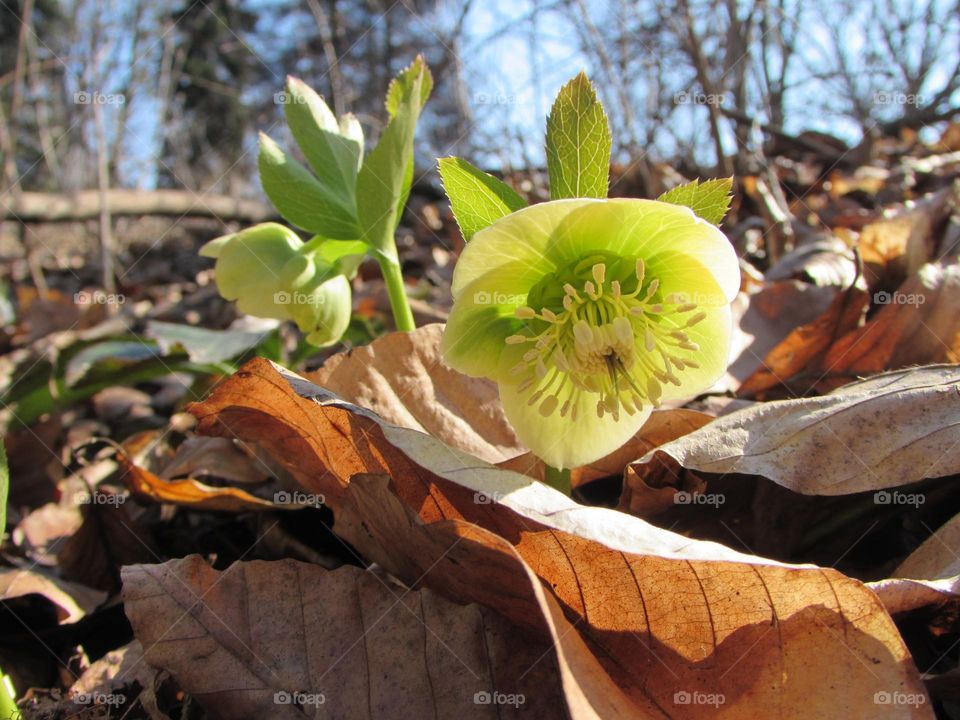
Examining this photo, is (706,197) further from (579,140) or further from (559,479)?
(559,479)

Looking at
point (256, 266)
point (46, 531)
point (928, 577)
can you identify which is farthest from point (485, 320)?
point (46, 531)

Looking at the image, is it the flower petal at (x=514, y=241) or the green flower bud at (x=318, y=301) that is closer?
the flower petal at (x=514, y=241)

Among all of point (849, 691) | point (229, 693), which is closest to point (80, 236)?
point (229, 693)

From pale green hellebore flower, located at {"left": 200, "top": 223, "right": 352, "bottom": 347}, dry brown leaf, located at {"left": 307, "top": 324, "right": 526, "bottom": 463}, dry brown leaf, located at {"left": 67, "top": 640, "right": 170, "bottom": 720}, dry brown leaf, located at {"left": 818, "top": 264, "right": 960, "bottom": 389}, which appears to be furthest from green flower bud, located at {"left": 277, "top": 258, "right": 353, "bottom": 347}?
dry brown leaf, located at {"left": 818, "top": 264, "right": 960, "bottom": 389}

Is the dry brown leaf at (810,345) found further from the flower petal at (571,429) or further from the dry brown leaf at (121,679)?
the dry brown leaf at (121,679)

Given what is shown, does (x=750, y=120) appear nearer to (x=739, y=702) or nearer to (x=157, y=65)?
(x=739, y=702)

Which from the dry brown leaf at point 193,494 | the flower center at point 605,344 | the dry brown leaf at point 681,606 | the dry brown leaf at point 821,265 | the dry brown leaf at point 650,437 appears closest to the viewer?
the dry brown leaf at point 681,606

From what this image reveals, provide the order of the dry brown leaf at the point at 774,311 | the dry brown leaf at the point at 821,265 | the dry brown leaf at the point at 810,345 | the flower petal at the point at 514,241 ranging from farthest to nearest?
the dry brown leaf at the point at 821,265, the dry brown leaf at the point at 774,311, the dry brown leaf at the point at 810,345, the flower petal at the point at 514,241

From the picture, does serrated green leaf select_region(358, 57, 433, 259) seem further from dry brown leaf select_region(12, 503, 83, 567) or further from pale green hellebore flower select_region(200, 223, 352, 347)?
dry brown leaf select_region(12, 503, 83, 567)

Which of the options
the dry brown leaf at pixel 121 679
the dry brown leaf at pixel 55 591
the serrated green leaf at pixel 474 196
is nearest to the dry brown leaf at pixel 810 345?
the serrated green leaf at pixel 474 196
